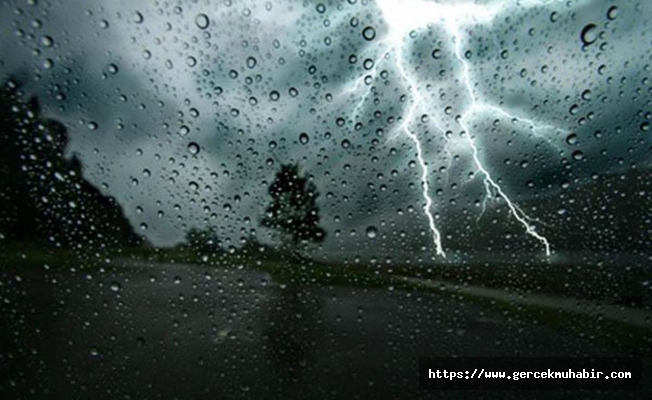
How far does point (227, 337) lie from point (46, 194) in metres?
1.06

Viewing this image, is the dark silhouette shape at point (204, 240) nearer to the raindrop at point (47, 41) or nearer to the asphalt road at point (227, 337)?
the asphalt road at point (227, 337)

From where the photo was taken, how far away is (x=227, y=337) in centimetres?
171

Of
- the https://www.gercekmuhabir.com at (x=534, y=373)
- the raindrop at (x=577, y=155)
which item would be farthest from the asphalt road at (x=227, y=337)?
the raindrop at (x=577, y=155)

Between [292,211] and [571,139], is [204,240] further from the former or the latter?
[571,139]

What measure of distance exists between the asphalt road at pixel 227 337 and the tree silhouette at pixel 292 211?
9.6 inches

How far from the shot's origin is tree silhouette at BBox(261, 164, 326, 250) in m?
1.71

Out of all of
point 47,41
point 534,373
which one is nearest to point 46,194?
point 47,41

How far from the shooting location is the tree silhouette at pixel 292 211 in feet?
5.60

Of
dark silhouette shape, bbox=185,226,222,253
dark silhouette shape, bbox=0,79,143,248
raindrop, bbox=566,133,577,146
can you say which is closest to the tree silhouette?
dark silhouette shape, bbox=185,226,222,253

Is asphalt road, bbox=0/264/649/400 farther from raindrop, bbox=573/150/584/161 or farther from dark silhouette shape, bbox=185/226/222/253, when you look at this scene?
raindrop, bbox=573/150/584/161

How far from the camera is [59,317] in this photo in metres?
1.63

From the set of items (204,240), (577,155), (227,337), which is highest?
(577,155)

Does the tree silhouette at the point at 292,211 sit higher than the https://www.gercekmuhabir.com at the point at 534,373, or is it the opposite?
the tree silhouette at the point at 292,211

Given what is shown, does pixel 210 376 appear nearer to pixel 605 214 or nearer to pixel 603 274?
pixel 603 274
